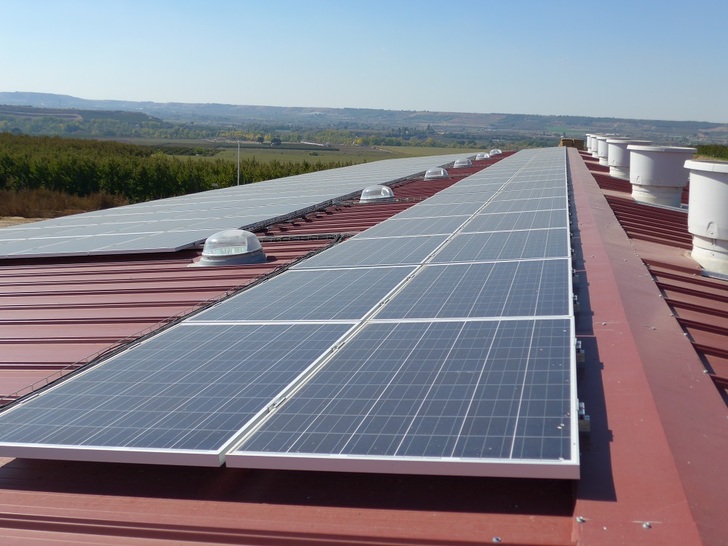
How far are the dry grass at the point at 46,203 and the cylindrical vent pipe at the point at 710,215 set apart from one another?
55408 millimetres

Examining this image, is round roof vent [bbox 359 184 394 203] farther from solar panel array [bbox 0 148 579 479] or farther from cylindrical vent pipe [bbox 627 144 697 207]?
solar panel array [bbox 0 148 579 479]

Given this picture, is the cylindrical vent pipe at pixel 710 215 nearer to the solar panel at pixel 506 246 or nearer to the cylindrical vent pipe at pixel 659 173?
the solar panel at pixel 506 246

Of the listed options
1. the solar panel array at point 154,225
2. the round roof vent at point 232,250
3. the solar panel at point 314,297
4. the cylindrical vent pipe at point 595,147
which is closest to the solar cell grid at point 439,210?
the solar panel array at point 154,225

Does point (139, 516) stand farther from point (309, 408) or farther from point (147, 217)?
point (147, 217)

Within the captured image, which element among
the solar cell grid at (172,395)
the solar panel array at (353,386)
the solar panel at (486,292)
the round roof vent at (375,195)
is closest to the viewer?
the solar panel array at (353,386)

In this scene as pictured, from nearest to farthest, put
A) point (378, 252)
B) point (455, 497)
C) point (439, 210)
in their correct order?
point (455, 497)
point (378, 252)
point (439, 210)

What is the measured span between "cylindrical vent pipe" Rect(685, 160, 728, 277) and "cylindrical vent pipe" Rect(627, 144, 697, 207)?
774 cm

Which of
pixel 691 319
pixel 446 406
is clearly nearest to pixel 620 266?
pixel 691 319

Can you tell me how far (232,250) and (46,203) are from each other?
5323 centimetres

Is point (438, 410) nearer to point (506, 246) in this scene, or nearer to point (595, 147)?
point (506, 246)

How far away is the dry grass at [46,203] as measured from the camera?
195ft

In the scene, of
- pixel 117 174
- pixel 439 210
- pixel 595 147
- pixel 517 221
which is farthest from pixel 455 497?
pixel 117 174

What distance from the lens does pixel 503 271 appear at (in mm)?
8906

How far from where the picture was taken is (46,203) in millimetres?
60844
